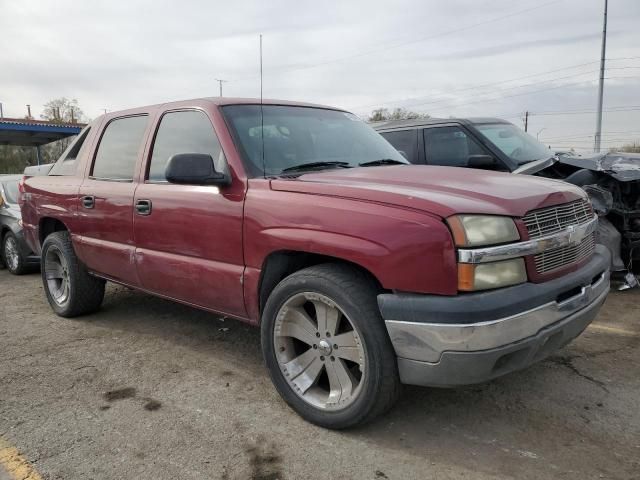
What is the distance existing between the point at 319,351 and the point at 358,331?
0.39m

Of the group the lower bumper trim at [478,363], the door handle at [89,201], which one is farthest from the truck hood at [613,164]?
the door handle at [89,201]

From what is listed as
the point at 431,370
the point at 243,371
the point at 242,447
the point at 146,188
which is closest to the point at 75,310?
the point at 146,188

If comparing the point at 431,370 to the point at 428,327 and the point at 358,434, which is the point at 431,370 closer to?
the point at 428,327

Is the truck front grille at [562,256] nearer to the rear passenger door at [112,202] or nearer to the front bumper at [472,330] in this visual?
the front bumper at [472,330]

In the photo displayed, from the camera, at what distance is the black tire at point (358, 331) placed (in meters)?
2.62

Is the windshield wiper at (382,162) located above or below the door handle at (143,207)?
above

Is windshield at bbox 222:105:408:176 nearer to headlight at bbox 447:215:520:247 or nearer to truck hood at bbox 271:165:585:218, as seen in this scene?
truck hood at bbox 271:165:585:218

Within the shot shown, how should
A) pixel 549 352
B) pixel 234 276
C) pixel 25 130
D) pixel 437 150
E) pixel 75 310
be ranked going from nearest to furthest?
pixel 549 352
pixel 234 276
pixel 75 310
pixel 437 150
pixel 25 130

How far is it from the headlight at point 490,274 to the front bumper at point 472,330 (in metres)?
0.03

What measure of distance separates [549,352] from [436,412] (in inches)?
29.3

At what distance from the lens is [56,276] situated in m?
5.32

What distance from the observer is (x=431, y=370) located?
2.51 m

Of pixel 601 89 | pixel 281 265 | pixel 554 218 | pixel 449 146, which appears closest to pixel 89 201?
pixel 281 265

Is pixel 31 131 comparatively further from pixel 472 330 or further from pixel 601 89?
pixel 601 89
